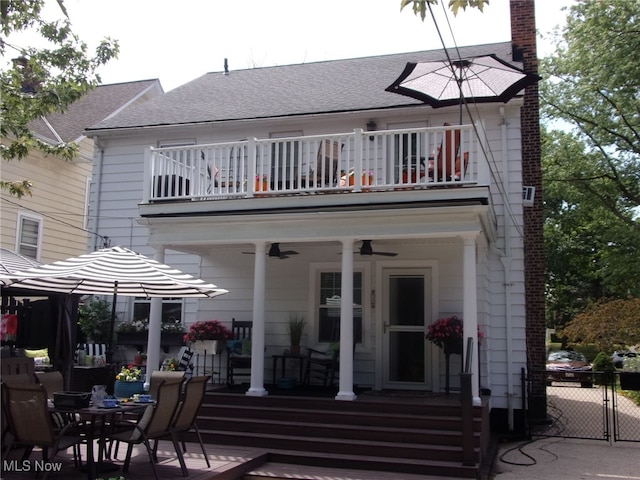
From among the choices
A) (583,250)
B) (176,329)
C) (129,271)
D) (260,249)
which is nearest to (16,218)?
(176,329)

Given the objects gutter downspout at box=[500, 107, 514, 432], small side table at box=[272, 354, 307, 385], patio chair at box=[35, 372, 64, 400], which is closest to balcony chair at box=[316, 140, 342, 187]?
small side table at box=[272, 354, 307, 385]

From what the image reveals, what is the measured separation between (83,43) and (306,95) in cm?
518

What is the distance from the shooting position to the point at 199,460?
777 centimetres

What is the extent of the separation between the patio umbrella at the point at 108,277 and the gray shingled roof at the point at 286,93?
5497 mm

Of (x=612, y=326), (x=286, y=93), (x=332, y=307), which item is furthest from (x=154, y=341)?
(x=612, y=326)

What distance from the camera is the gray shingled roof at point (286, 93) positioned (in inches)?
507

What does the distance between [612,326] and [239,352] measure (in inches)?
557

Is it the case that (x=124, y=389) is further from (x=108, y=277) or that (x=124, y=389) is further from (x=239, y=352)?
(x=239, y=352)

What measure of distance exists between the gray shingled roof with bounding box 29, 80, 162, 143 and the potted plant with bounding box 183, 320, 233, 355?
848cm

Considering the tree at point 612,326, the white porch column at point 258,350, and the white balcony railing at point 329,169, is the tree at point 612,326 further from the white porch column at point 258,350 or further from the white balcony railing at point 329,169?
the white porch column at point 258,350

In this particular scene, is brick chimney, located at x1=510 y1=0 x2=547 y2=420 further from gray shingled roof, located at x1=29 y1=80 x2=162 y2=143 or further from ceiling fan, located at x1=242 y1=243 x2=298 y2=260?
gray shingled roof, located at x1=29 y1=80 x2=162 y2=143

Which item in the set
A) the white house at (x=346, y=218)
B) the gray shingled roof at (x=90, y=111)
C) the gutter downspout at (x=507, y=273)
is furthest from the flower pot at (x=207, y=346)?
the gray shingled roof at (x=90, y=111)

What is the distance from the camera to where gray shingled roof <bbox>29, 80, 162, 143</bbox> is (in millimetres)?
17625

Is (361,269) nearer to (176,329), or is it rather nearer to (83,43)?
(176,329)
